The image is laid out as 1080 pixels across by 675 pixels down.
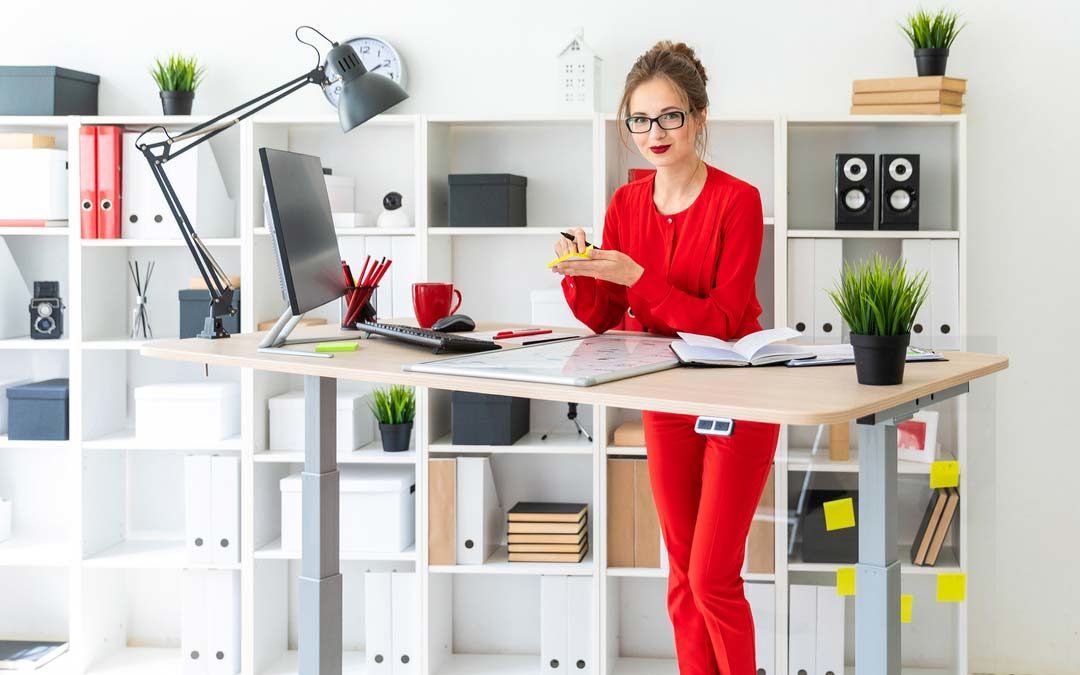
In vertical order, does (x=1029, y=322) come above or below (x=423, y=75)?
below

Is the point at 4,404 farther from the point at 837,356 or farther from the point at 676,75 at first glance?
the point at 837,356

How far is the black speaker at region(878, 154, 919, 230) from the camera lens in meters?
3.11

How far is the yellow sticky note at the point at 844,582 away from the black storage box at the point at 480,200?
1.42 metres

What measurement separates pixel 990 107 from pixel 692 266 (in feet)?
5.41

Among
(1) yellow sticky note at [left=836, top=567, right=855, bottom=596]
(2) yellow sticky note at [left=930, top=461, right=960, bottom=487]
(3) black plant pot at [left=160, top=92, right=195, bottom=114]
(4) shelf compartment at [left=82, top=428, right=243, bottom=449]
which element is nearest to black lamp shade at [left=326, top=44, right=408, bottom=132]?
(3) black plant pot at [left=160, top=92, right=195, bottom=114]

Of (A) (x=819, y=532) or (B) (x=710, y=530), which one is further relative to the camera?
(A) (x=819, y=532)

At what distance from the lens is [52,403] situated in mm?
3354

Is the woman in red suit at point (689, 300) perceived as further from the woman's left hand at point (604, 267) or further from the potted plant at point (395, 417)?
the potted plant at point (395, 417)

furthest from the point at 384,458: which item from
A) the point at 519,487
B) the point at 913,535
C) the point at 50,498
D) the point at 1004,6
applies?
the point at 1004,6

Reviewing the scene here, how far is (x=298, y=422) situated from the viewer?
3.33m

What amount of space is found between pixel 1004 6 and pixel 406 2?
75.9 inches

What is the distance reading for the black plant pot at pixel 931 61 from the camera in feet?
10.3

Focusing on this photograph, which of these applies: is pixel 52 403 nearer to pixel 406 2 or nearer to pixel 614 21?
pixel 406 2

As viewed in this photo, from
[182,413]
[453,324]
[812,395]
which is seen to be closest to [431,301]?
[453,324]
